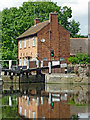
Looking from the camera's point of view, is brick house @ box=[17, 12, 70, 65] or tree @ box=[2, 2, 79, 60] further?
tree @ box=[2, 2, 79, 60]

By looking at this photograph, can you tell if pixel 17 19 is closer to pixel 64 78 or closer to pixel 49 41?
pixel 49 41

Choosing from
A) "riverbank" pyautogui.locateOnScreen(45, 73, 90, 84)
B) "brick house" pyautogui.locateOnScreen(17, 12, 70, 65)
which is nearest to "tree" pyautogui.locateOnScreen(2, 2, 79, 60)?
"brick house" pyautogui.locateOnScreen(17, 12, 70, 65)

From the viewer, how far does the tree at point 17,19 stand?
6475 cm

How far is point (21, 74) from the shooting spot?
4691cm

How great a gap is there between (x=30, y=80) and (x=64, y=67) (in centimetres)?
453

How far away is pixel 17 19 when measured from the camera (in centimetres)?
6594

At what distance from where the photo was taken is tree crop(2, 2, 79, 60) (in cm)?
6475

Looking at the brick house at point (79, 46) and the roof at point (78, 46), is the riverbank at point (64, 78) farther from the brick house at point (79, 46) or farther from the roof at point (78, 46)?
the roof at point (78, 46)

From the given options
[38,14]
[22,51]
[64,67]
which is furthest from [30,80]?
[38,14]

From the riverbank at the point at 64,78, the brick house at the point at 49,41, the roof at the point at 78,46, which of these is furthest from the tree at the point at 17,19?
Answer: the riverbank at the point at 64,78

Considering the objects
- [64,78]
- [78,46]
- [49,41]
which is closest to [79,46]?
[78,46]

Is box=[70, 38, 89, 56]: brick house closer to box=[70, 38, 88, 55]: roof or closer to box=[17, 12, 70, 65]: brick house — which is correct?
box=[70, 38, 88, 55]: roof

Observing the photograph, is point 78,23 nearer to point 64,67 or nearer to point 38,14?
point 38,14

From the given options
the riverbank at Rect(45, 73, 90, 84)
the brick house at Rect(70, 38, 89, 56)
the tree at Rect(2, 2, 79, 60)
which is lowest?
the riverbank at Rect(45, 73, 90, 84)
